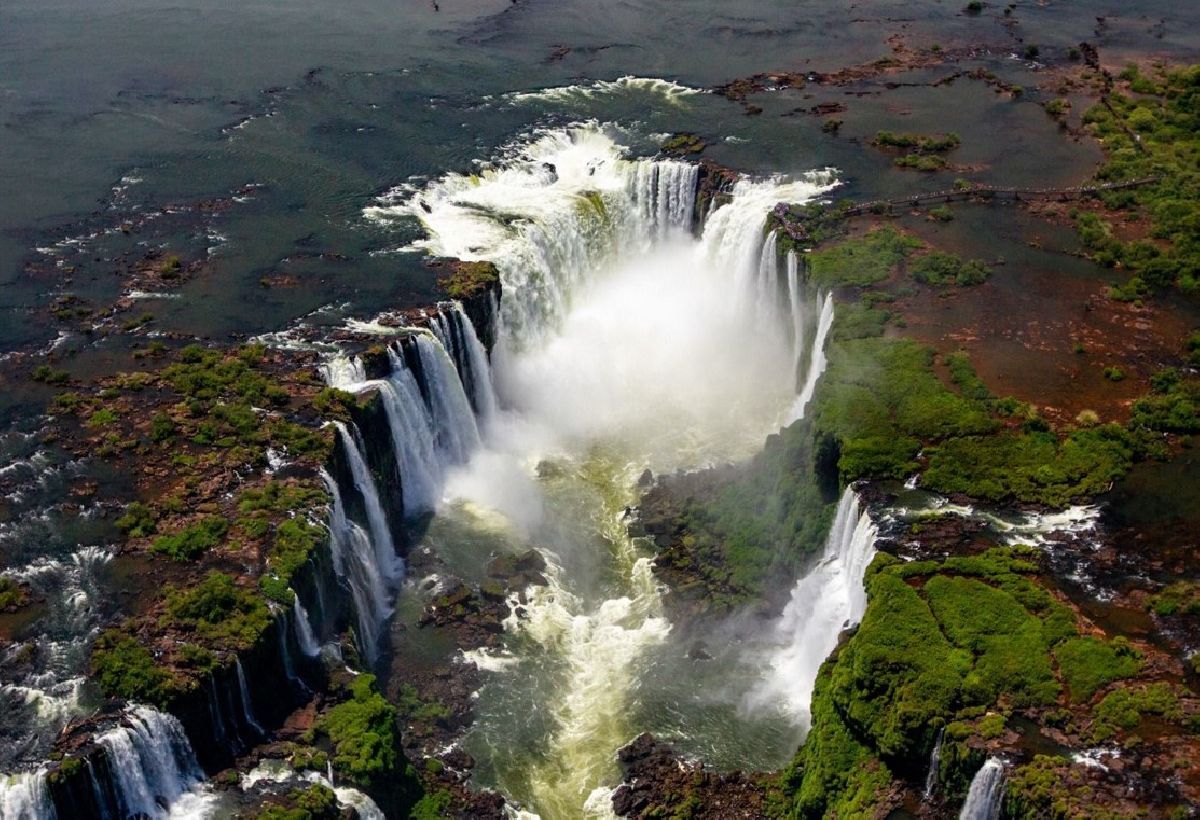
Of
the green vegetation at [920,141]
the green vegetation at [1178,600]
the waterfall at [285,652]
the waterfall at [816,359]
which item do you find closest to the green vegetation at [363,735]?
the waterfall at [285,652]

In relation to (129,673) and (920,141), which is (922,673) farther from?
Answer: (920,141)

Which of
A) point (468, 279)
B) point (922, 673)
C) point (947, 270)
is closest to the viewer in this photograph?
point (922, 673)

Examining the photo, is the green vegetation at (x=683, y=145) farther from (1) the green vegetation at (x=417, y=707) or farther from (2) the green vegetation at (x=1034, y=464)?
(1) the green vegetation at (x=417, y=707)

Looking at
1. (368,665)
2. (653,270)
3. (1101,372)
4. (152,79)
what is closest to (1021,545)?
(1101,372)

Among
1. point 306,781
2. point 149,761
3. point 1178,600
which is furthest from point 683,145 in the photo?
point 149,761

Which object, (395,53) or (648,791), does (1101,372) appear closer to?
(648,791)

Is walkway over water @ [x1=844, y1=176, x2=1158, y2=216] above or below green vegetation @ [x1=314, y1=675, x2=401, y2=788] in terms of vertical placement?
above

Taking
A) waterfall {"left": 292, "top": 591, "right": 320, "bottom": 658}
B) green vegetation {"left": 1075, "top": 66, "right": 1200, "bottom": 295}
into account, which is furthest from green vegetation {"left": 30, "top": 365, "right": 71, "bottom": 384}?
green vegetation {"left": 1075, "top": 66, "right": 1200, "bottom": 295}

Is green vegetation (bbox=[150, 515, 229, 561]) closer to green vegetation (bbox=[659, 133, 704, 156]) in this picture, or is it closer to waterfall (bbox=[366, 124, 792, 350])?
waterfall (bbox=[366, 124, 792, 350])
